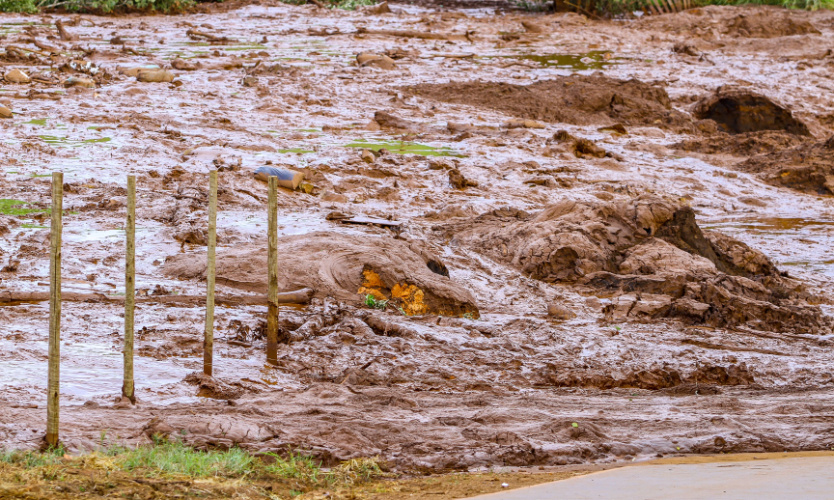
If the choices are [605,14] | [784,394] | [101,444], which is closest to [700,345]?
[784,394]

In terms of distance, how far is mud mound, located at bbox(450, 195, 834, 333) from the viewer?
8.37 meters

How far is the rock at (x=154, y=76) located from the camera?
625 inches

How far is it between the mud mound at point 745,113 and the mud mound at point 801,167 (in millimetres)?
1582

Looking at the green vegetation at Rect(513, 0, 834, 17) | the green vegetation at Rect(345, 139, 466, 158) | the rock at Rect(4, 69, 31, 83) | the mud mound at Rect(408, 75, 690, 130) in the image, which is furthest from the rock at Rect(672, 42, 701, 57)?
the rock at Rect(4, 69, 31, 83)

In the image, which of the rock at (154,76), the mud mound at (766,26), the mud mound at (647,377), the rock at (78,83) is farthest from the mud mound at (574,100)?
the mud mound at (766,26)

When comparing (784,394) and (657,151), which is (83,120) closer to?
(657,151)

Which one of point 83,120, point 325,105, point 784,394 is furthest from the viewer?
point 325,105

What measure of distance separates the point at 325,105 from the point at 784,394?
32.5ft

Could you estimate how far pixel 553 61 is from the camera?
20531 mm

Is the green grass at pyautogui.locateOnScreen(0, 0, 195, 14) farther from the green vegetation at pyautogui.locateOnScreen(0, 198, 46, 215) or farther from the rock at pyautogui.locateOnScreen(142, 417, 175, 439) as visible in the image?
the rock at pyautogui.locateOnScreen(142, 417, 175, 439)

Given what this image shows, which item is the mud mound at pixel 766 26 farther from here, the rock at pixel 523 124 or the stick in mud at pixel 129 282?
the stick in mud at pixel 129 282

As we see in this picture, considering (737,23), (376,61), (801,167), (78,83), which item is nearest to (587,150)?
(801,167)

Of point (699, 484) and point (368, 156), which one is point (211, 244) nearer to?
point (699, 484)

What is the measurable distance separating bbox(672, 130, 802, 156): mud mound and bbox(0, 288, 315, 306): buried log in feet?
26.7
